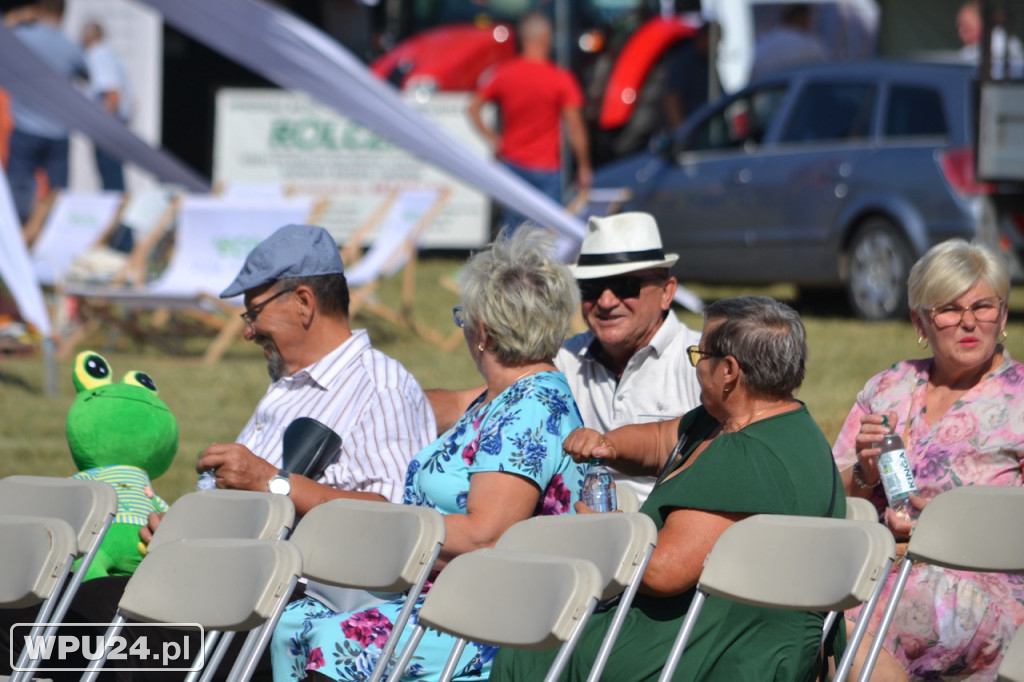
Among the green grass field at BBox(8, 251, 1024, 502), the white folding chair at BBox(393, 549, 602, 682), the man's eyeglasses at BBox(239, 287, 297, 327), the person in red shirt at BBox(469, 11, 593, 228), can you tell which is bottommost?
the green grass field at BBox(8, 251, 1024, 502)

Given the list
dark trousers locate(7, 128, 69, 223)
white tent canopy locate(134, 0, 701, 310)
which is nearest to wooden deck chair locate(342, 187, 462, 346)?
white tent canopy locate(134, 0, 701, 310)

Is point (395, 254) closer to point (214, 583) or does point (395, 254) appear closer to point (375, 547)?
point (375, 547)

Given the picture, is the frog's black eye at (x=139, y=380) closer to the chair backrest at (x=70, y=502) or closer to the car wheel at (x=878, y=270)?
the chair backrest at (x=70, y=502)

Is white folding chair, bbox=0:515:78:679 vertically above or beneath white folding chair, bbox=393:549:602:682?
beneath

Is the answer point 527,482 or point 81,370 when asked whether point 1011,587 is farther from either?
point 81,370

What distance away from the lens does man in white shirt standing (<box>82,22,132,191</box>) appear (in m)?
13.0

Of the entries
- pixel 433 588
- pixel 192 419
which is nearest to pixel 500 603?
pixel 433 588

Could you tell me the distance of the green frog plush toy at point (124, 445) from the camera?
4.02m

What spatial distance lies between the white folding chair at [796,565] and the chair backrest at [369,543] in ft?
1.78

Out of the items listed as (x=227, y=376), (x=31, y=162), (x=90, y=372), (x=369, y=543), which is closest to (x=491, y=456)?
(x=369, y=543)

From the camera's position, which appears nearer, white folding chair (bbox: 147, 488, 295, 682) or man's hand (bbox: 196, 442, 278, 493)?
white folding chair (bbox: 147, 488, 295, 682)

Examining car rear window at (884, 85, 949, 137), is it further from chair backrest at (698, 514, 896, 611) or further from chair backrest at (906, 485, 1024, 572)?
chair backrest at (698, 514, 896, 611)

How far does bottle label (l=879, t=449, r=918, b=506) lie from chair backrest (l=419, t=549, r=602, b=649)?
3.71ft

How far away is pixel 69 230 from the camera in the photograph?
1103 centimetres
